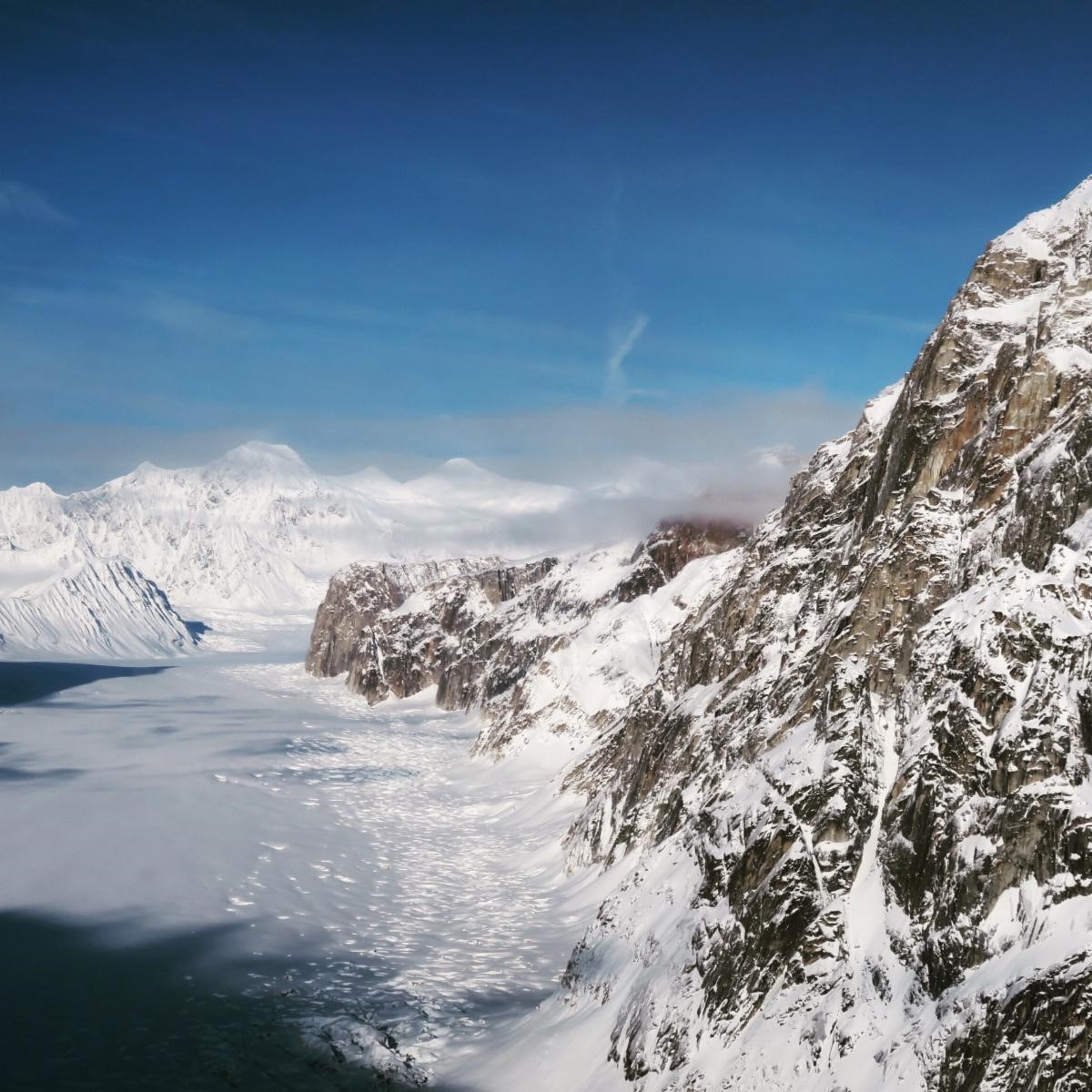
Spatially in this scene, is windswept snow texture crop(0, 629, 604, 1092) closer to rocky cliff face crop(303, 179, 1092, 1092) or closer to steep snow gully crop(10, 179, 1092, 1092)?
steep snow gully crop(10, 179, 1092, 1092)

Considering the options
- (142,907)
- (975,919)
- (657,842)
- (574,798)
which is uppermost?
(975,919)

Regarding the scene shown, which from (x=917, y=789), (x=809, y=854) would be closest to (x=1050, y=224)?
(x=917, y=789)

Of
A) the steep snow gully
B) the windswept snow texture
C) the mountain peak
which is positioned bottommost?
the windswept snow texture

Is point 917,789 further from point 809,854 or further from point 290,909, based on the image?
point 290,909

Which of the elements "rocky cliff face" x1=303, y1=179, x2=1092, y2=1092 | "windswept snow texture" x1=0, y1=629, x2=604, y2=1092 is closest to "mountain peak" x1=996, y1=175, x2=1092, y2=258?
"rocky cliff face" x1=303, y1=179, x2=1092, y2=1092

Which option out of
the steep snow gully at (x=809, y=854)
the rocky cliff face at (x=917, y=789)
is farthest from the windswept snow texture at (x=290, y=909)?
the rocky cliff face at (x=917, y=789)

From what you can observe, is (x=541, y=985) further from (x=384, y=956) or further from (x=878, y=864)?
(x=878, y=864)

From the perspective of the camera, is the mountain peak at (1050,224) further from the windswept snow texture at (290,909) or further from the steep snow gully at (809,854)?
the windswept snow texture at (290,909)

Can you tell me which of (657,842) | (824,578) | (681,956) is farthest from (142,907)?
(824,578)
